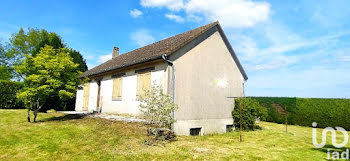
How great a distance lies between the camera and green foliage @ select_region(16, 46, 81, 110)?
30.4 ft

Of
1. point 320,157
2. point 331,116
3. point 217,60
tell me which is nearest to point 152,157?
point 320,157

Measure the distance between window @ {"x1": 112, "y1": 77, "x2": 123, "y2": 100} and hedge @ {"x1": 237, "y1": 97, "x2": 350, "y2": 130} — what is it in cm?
1173

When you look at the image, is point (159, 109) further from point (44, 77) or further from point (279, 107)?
point (279, 107)

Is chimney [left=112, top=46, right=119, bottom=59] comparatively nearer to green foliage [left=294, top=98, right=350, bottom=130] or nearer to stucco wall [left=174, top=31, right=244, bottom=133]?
stucco wall [left=174, top=31, right=244, bottom=133]

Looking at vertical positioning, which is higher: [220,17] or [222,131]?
[220,17]

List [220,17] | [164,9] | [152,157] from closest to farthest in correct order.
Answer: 1. [152,157]
2. [164,9]
3. [220,17]

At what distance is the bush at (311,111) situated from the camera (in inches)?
543

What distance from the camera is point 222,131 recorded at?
10.6 meters

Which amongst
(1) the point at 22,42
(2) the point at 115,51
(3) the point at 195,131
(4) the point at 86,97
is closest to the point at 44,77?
(4) the point at 86,97

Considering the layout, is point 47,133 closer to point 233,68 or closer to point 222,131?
point 222,131

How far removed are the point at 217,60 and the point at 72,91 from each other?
860 centimetres

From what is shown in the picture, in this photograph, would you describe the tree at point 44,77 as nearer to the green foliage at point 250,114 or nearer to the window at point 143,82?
the window at point 143,82

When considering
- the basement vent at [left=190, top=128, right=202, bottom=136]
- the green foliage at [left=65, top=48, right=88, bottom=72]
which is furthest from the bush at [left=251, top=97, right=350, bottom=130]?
the green foliage at [left=65, top=48, right=88, bottom=72]

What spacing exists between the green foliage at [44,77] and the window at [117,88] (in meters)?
2.36
